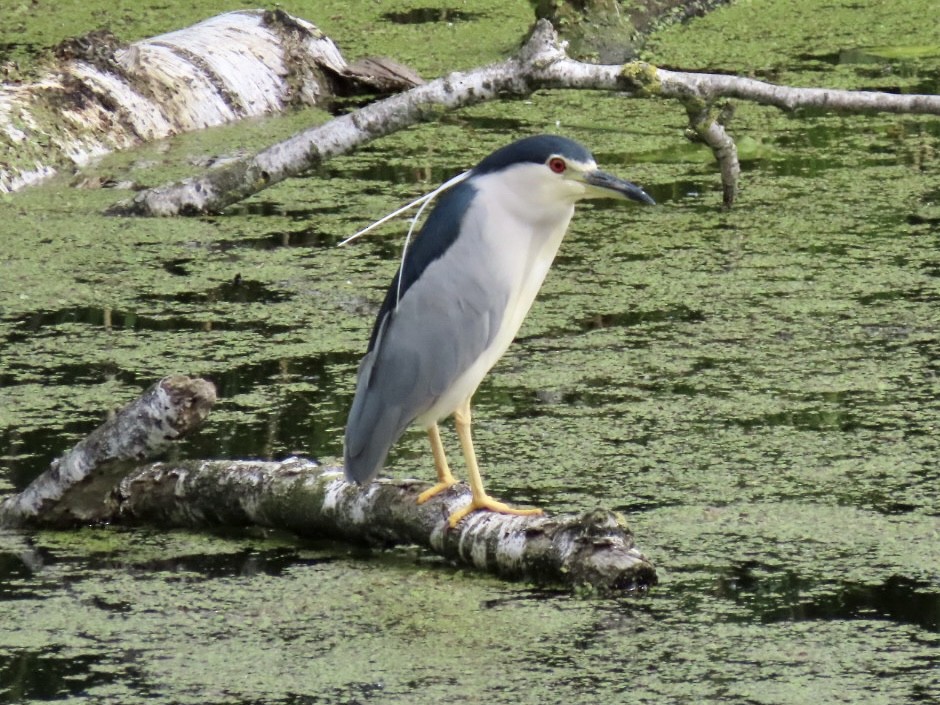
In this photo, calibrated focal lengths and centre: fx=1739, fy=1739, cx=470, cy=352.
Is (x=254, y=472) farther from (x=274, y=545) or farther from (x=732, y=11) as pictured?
(x=732, y=11)

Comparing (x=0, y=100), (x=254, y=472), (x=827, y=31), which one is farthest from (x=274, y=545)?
(x=827, y=31)

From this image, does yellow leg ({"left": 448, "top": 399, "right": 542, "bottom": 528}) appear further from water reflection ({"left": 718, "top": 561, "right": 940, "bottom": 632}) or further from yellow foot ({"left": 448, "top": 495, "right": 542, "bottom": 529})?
water reflection ({"left": 718, "top": 561, "right": 940, "bottom": 632})

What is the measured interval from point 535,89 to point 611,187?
Answer: 188 centimetres

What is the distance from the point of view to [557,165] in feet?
9.32

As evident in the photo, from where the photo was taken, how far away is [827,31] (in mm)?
7824

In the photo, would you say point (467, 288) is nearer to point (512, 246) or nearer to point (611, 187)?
point (512, 246)

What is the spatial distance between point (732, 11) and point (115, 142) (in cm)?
354

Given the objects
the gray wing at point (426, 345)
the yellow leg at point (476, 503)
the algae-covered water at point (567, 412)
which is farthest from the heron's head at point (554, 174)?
the algae-covered water at point (567, 412)

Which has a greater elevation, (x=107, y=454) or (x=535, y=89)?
(x=535, y=89)

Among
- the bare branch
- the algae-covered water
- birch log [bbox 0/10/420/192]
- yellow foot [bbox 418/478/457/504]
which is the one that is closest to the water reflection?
the algae-covered water

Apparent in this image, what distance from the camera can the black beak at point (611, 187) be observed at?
2.84 m

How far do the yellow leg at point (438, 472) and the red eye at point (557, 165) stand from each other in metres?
0.53

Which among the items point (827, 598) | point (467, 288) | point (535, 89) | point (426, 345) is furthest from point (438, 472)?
point (535, 89)

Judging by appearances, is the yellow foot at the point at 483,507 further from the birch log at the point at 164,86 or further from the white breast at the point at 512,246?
the birch log at the point at 164,86
